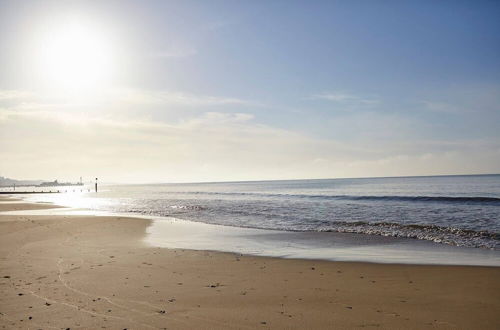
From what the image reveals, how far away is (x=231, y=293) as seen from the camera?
26.4 feet

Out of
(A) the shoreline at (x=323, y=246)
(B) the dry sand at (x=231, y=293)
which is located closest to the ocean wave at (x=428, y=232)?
(A) the shoreline at (x=323, y=246)

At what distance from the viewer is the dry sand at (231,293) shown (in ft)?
20.6

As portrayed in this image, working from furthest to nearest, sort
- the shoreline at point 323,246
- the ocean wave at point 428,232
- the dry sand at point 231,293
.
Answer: the ocean wave at point 428,232, the shoreline at point 323,246, the dry sand at point 231,293

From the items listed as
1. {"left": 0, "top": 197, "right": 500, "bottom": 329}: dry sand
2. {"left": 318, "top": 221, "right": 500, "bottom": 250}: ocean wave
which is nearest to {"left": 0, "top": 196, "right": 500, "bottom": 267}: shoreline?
{"left": 318, "top": 221, "right": 500, "bottom": 250}: ocean wave

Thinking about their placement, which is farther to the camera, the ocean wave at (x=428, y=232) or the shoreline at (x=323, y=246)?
the ocean wave at (x=428, y=232)

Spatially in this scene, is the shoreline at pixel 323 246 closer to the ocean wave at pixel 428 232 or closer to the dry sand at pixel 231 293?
the ocean wave at pixel 428 232

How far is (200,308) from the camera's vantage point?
6.98 m

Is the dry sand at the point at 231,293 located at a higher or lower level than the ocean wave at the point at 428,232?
higher

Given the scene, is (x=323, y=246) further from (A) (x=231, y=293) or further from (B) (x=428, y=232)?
(A) (x=231, y=293)

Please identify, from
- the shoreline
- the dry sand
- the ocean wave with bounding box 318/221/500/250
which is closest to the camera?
the dry sand

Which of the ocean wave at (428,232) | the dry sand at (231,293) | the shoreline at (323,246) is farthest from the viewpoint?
the ocean wave at (428,232)

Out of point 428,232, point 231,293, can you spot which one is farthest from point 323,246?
point 231,293

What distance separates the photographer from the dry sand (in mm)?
6277

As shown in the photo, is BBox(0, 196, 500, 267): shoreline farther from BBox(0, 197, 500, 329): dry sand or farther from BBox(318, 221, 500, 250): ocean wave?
BBox(0, 197, 500, 329): dry sand
